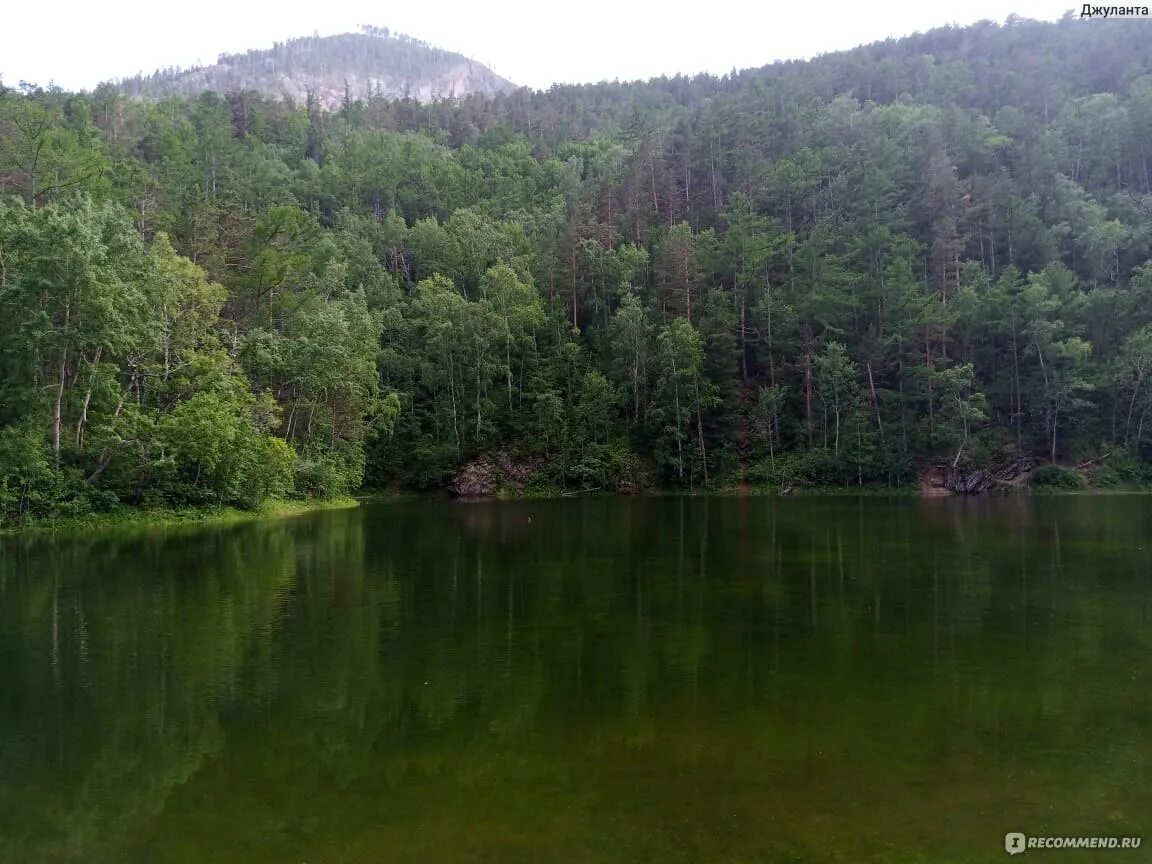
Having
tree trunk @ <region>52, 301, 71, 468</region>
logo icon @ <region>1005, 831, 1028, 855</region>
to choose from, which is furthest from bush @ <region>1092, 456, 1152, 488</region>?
tree trunk @ <region>52, 301, 71, 468</region>

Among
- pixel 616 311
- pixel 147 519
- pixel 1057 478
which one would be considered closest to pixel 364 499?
pixel 147 519

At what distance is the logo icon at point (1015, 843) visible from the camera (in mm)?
6957

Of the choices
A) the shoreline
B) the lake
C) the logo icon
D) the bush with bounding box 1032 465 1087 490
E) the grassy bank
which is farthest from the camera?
the bush with bounding box 1032 465 1087 490

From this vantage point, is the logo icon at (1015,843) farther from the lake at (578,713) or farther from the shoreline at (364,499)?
the shoreline at (364,499)

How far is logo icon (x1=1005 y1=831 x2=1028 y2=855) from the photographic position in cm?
696

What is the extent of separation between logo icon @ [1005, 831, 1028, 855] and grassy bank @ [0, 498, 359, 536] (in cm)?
3729

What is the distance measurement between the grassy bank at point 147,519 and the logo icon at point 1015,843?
37294 millimetres

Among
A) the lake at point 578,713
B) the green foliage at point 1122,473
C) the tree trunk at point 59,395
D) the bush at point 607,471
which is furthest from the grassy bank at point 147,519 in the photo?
the green foliage at point 1122,473

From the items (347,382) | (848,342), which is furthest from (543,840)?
(848,342)

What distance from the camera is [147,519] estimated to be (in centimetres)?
3869

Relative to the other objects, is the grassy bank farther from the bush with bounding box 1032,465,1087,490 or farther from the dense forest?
the bush with bounding box 1032,465,1087,490

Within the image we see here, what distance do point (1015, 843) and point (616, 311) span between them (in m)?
61.7

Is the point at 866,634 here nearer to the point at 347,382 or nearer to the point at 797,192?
the point at 347,382

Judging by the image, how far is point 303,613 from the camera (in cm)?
1698
